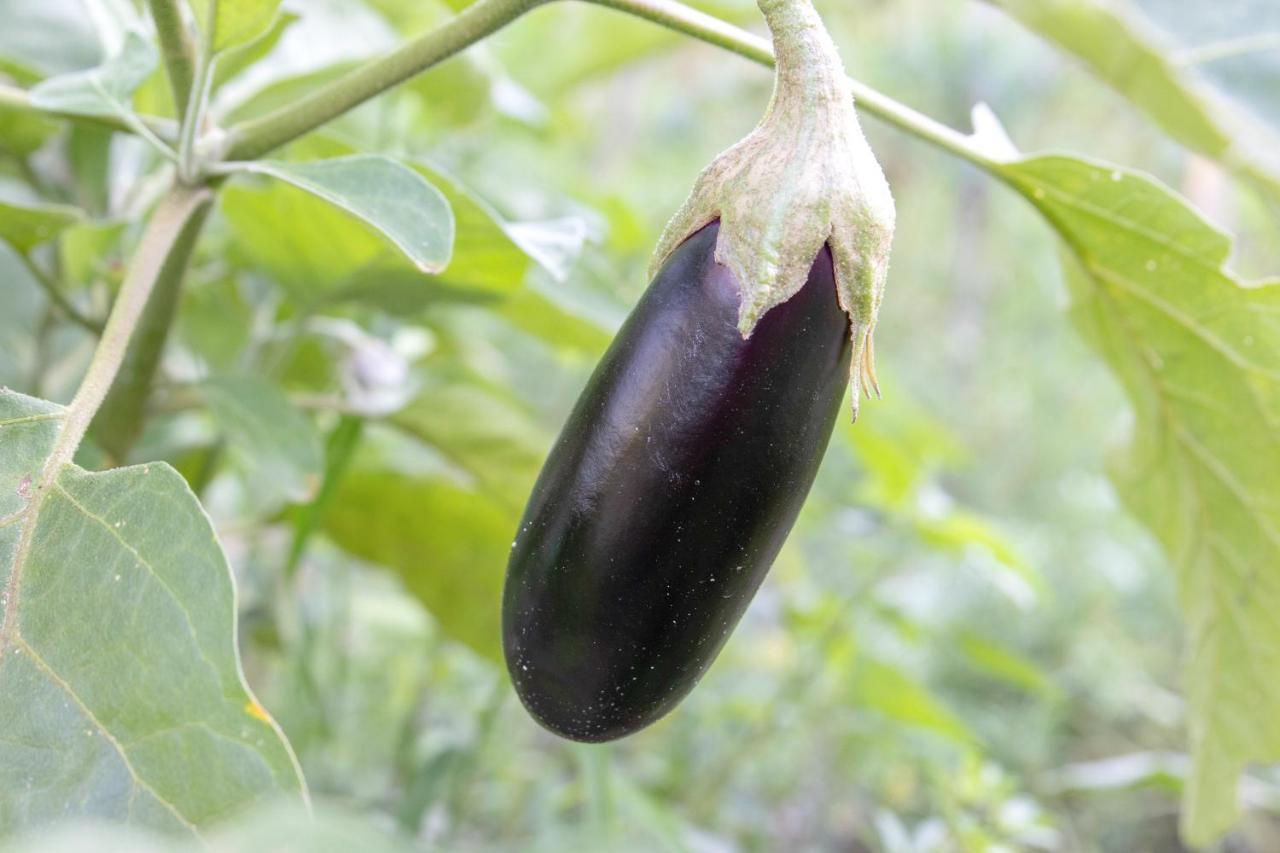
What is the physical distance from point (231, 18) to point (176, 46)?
0.03 meters

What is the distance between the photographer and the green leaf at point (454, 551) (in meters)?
0.77

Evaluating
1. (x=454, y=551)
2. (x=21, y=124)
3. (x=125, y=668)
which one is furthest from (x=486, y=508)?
(x=125, y=668)

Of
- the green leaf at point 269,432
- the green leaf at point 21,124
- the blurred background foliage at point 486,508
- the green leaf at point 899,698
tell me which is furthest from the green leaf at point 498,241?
the green leaf at point 899,698

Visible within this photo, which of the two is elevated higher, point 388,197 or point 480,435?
point 388,197

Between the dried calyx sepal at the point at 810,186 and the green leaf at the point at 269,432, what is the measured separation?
10.2 inches

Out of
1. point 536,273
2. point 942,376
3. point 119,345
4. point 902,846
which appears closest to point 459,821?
point 902,846

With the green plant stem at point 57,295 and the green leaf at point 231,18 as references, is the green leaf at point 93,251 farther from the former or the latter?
the green leaf at point 231,18

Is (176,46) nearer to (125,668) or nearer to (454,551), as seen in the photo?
(125,668)

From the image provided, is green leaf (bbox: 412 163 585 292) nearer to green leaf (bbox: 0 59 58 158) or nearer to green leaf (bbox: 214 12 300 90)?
green leaf (bbox: 214 12 300 90)

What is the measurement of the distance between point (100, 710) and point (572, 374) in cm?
89

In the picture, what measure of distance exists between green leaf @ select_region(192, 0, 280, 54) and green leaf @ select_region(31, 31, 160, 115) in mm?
47

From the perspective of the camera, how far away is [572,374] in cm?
120

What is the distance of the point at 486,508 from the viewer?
76 centimetres

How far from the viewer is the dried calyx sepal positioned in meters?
0.36
